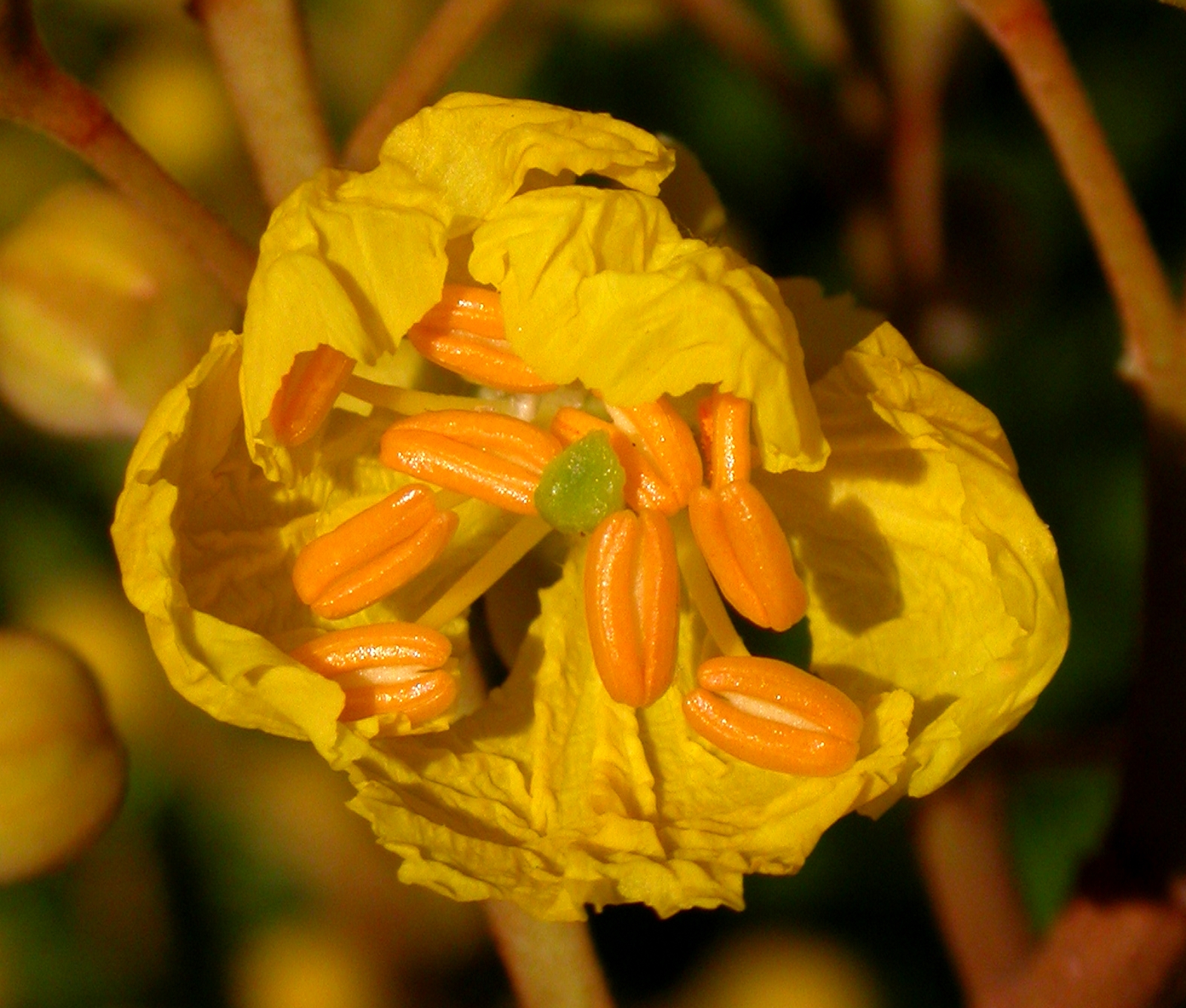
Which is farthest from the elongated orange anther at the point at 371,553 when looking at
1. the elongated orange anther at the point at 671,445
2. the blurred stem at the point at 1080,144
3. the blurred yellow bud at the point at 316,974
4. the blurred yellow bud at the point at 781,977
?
the blurred yellow bud at the point at 781,977

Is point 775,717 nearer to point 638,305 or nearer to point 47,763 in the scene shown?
point 638,305

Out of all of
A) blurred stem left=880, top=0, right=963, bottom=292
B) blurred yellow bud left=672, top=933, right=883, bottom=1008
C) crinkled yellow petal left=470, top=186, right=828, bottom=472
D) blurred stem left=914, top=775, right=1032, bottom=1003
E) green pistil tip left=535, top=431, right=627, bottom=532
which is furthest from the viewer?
blurred yellow bud left=672, top=933, right=883, bottom=1008

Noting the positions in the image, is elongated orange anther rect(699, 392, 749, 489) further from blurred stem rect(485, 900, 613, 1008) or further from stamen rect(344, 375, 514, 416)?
blurred stem rect(485, 900, 613, 1008)

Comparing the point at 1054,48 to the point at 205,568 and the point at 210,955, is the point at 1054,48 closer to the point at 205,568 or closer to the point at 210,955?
the point at 205,568

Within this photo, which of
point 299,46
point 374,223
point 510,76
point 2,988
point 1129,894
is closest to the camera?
point 374,223

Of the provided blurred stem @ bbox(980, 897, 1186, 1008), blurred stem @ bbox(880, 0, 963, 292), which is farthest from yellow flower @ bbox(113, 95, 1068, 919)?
blurred stem @ bbox(880, 0, 963, 292)

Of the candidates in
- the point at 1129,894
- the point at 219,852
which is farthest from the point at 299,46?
the point at 219,852
